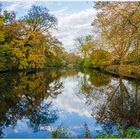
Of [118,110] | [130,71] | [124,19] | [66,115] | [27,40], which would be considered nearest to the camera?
→ [118,110]

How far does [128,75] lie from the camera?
34062mm

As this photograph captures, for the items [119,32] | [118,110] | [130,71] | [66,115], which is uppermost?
[119,32]

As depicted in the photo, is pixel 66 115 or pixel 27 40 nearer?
pixel 66 115

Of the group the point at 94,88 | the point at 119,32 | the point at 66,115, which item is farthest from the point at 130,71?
the point at 66,115

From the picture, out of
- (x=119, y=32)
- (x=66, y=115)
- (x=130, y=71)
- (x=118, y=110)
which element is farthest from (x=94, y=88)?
(x=118, y=110)

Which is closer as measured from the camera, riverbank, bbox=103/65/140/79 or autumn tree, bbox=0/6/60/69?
riverbank, bbox=103/65/140/79

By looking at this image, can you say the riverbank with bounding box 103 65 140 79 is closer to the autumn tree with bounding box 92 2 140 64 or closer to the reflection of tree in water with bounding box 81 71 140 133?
the autumn tree with bounding box 92 2 140 64

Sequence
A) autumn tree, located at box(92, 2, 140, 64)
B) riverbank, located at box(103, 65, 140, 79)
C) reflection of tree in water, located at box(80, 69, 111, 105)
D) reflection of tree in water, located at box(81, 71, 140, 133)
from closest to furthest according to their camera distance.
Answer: reflection of tree in water, located at box(81, 71, 140, 133), autumn tree, located at box(92, 2, 140, 64), reflection of tree in water, located at box(80, 69, 111, 105), riverbank, located at box(103, 65, 140, 79)

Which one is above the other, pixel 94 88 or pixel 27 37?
pixel 27 37

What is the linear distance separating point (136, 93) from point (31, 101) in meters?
5.47

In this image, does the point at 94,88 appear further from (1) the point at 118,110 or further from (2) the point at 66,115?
(1) the point at 118,110

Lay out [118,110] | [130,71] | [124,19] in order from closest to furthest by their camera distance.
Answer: [118,110]
[124,19]
[130,71]

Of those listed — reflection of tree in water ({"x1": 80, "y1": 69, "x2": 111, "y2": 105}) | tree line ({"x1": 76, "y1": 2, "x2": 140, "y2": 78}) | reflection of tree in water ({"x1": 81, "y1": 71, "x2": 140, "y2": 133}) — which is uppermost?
tree line ({"x1": 76, "y1": 2, "x2": 140, "y2": 78})

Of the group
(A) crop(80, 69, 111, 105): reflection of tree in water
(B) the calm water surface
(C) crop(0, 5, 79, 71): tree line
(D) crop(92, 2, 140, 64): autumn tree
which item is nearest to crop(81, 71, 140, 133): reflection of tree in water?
(B) the calm water surface
